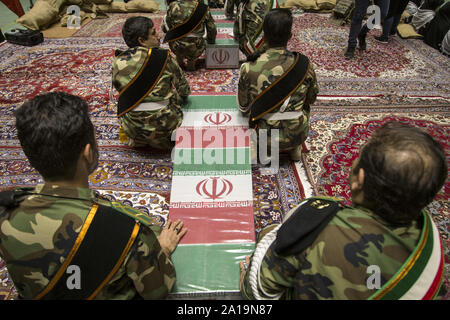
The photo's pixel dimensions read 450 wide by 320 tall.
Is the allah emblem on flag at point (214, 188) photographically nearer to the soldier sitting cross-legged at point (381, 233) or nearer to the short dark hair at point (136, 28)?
the soldier sitting cross-legged at point (381, 233)

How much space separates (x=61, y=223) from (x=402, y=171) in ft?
2.83

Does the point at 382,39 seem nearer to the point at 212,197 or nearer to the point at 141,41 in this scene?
the point at 141,41

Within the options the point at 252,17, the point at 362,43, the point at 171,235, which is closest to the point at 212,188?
the point at 171,235

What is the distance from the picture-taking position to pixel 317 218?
30.3 inches

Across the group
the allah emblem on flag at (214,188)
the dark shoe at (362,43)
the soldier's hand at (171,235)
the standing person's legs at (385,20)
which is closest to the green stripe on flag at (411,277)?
the soldier's hand at (171,235)

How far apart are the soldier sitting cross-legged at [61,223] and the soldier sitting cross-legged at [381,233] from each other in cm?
48

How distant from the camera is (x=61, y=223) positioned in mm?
745

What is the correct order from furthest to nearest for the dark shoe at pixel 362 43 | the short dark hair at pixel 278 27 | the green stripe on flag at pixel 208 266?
the dark shoe at pixel 362 43
the short dark hair at pixel 278 27
the green stripe on flag at pixel 208 266

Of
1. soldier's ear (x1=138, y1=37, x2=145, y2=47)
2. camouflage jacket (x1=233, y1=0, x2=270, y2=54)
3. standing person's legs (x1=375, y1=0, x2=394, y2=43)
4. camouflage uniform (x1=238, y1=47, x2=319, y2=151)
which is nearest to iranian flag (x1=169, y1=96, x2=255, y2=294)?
camouflage uniform (x1=238, y1=47, x2=319, y2=151)

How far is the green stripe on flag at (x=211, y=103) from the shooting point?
244 centimetres

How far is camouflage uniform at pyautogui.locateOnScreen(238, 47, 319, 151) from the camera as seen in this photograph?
1.70 metres

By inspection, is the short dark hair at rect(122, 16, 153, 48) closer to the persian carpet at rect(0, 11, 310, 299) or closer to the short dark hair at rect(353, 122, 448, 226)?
the persian carpet at rect(0, 11, 310, 299)

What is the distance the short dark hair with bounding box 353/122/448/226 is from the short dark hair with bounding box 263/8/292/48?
1167 mm

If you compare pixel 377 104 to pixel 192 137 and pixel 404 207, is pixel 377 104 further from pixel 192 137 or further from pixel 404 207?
pixel 404 207
